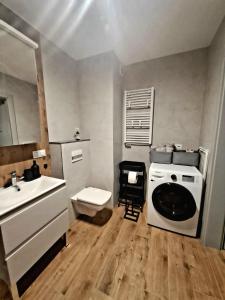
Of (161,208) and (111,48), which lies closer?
(161,208)

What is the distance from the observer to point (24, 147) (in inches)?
56.9

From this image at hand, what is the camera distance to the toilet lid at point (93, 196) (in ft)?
5.65

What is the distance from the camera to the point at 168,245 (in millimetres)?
1527

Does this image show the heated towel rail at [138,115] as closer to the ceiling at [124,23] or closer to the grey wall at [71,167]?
the ceiling at [124,23]

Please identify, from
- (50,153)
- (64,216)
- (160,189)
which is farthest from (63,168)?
(160,189)

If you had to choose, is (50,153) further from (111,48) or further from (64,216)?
(111,48)

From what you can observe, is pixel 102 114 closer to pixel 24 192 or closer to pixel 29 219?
pixel 24 192

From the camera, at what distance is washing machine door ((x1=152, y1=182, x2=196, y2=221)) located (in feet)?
5.10

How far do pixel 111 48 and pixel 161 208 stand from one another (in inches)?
90.2

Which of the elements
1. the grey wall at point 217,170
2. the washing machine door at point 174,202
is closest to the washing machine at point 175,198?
the washing machine door at point 174,202

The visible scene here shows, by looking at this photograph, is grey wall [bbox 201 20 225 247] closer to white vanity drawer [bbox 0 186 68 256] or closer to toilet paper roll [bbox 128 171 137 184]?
toilet paper roll [bbox 128 171 137 184]

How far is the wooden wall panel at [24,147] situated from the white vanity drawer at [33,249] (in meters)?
0.60

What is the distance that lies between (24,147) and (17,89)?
23.8 inches

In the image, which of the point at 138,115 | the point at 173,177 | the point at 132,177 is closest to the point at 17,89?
the point at 138,115
